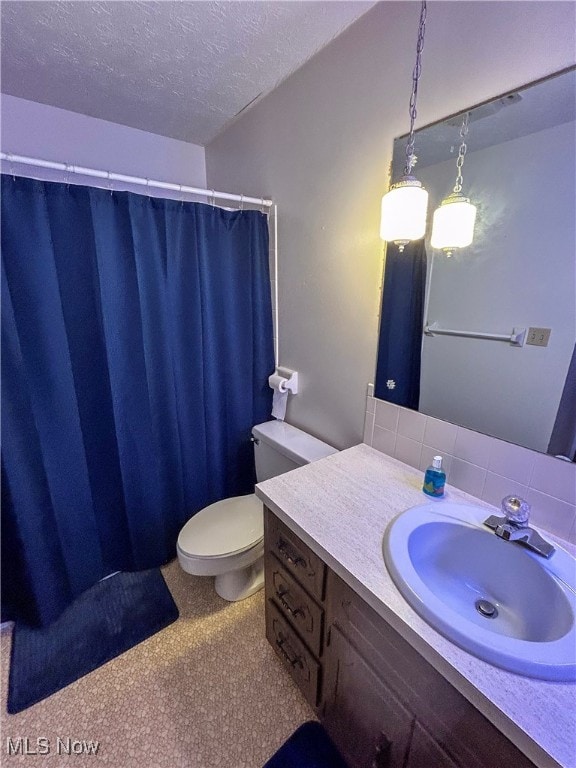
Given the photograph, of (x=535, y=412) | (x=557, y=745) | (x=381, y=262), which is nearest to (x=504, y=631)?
(x=557, y=745)

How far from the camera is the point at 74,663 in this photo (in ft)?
4.35

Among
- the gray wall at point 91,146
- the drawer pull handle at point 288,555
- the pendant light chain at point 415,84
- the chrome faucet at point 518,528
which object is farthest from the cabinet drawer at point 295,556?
the gray wall at point 91,146

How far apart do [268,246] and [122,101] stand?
933 millimetres

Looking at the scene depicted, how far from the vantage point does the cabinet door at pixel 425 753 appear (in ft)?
2.15

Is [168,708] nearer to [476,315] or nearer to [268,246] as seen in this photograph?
[476,315]

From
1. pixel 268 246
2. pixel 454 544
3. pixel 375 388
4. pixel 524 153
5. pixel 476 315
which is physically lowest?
pixel 454 544

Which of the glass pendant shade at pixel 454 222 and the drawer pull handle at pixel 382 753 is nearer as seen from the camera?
the drawer pull handle at pixel 382 753

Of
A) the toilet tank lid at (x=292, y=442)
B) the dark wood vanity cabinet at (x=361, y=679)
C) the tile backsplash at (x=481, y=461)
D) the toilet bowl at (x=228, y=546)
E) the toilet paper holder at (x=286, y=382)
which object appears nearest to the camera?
the dark wood vanity cabinet at (x=361, y=679)

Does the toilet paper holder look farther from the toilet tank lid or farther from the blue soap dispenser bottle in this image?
the blue soap dispenser bottle

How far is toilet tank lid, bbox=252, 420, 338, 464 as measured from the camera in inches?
58.4

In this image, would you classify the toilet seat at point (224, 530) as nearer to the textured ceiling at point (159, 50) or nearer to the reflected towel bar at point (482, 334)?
the reflected towel bar at point (482, 334)

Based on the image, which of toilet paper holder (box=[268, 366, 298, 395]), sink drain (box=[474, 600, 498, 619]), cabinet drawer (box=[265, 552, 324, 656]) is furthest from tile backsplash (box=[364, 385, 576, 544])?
cabinet drawer (box=[265, 552, 324, 656])

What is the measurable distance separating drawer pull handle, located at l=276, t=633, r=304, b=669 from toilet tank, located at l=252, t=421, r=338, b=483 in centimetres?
64

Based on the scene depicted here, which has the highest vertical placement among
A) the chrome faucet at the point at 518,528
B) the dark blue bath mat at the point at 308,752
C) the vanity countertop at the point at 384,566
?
the chrome faucet at the point at 518,528
